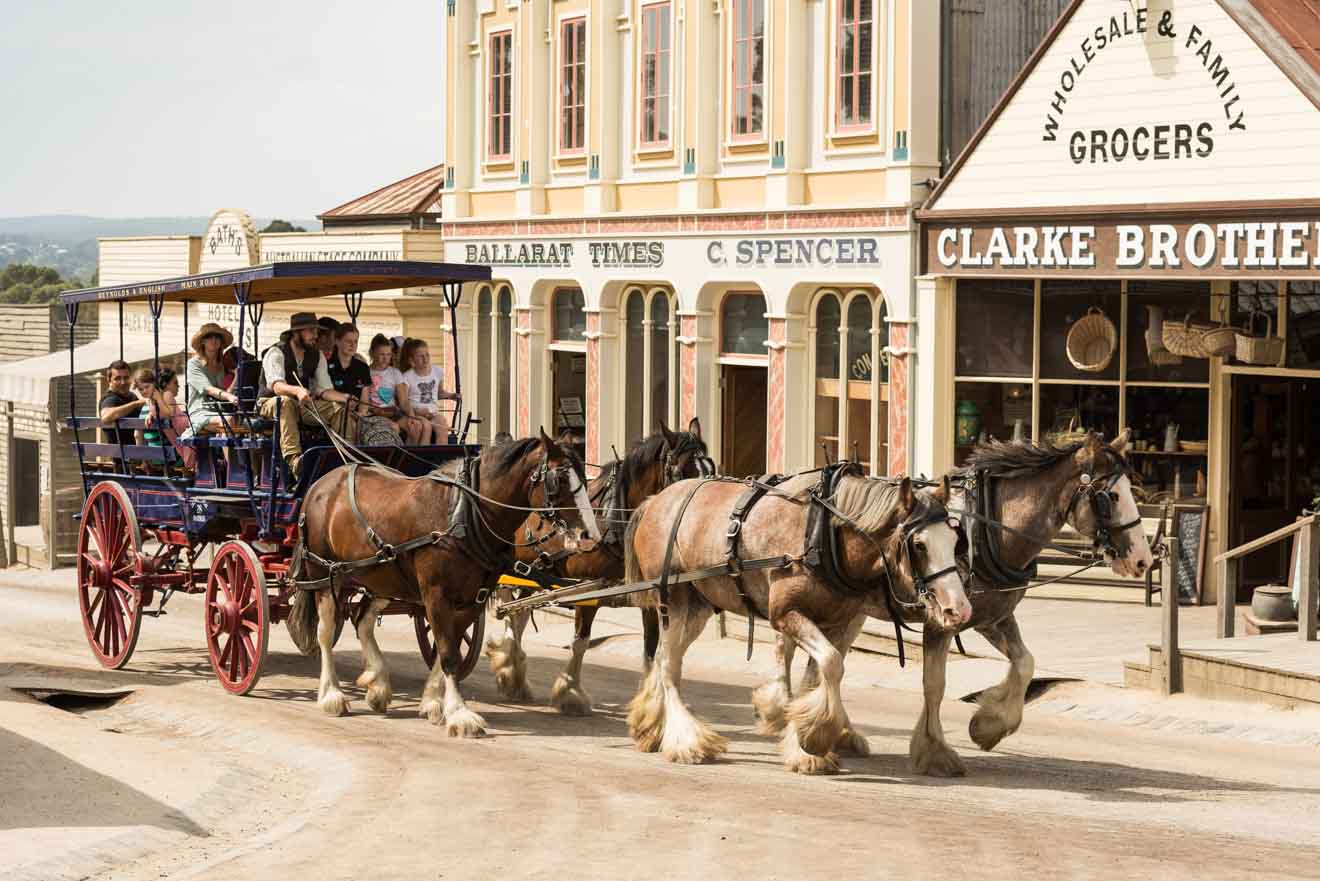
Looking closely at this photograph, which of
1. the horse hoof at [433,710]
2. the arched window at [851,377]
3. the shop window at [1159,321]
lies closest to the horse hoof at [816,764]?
the horse hoof at [433,710]

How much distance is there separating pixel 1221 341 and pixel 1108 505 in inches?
295

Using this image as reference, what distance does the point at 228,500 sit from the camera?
48.6 feet

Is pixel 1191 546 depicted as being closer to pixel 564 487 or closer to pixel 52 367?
pixel 564 487

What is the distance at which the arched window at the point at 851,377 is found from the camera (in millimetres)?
21578

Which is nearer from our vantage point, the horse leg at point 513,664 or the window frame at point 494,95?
the horse leg at point 513,664

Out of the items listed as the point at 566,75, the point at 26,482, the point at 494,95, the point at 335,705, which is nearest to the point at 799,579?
the point at 335,705

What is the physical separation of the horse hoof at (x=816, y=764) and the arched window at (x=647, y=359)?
1371cm

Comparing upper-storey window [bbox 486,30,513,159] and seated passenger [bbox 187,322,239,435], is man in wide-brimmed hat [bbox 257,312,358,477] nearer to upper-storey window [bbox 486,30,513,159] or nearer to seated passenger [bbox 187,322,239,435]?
seated passenger [bbox 187,322,239,435]

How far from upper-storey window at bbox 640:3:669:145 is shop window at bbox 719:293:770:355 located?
233cm

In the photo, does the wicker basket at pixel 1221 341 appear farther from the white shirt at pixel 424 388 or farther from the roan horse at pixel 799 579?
the roan horse at pixel 799 579

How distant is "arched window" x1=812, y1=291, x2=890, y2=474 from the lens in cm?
2158

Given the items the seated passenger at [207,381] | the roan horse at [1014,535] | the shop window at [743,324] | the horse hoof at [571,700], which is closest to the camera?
the roan horse at [1014,535]

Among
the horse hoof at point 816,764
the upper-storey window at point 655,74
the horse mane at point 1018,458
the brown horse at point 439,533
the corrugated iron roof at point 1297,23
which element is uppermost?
the upper-storey window at point 655,74

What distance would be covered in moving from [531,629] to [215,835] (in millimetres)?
9275
